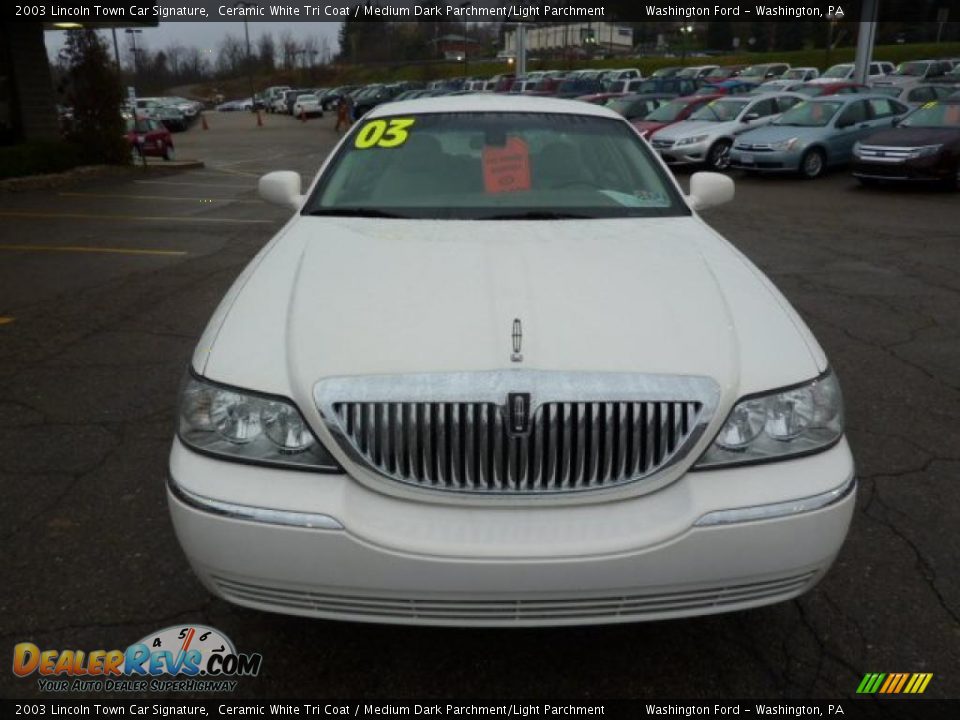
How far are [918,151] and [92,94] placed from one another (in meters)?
16.9

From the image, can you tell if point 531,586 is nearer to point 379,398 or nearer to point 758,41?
point 379,398

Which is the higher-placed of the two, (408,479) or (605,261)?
(605,261)

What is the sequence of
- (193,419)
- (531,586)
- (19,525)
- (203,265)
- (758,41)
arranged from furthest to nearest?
(758,41) < (203,265) < (19,525) < (193,419) < (531,586)

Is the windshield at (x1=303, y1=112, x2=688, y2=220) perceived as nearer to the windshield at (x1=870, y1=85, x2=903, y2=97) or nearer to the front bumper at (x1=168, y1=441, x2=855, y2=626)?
the front bumper at (x1=168, y1=441, x2=855, y2=626)

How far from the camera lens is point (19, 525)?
3.20 meters

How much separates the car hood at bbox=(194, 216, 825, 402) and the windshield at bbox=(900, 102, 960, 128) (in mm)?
12788

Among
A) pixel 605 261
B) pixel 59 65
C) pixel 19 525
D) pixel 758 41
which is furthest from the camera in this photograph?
pixel 758 41

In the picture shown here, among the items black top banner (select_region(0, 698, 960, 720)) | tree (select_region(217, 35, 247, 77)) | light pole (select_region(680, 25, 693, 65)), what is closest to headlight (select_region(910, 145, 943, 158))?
black top banner (select_region(0, 698, 960, 720))

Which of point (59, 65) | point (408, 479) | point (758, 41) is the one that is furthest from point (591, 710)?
point (758, 41)

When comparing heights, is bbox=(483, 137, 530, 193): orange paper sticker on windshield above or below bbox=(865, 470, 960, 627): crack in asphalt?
above

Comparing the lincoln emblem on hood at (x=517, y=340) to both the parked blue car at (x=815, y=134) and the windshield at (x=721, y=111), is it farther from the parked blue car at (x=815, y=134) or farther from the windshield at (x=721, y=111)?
the windshield at (x=721, y=111)

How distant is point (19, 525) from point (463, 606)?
7.04ft

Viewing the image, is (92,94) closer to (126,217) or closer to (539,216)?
(126,217)

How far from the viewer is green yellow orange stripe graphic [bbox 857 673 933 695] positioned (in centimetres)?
235
